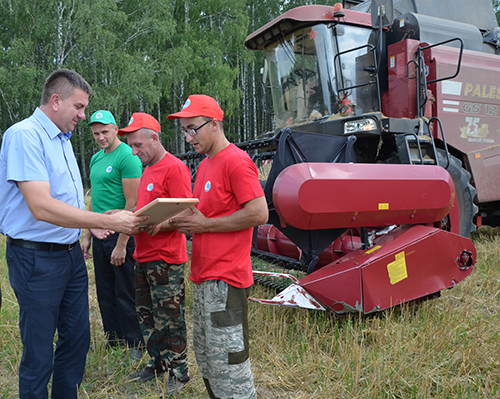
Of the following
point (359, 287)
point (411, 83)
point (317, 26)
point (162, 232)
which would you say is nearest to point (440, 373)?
point (359, 287)

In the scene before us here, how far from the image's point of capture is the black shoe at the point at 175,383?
98.9 inches

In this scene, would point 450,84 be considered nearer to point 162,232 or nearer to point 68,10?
point 162,232

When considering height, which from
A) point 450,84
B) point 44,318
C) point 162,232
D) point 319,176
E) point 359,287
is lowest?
point 359,287

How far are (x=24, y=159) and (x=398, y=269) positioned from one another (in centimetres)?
247

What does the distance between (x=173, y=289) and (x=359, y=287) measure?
4.09 feet

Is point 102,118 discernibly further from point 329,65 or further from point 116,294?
point 329,65

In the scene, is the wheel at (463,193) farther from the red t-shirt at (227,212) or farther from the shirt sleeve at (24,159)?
the shirt sleeve at (24,159)

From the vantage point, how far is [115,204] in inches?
126

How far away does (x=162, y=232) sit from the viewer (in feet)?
8.77

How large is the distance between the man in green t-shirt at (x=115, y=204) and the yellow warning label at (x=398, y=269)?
6.16 feet

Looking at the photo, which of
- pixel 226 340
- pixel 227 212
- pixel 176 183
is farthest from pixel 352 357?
pixel 176 183

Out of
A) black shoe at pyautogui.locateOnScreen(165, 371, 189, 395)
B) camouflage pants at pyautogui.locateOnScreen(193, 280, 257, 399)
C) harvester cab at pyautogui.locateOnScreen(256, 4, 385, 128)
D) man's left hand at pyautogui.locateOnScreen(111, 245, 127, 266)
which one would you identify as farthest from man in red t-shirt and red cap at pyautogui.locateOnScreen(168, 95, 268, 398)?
harvester cab at pyautogui.locateOnScreen(256, 4, 385, 128)

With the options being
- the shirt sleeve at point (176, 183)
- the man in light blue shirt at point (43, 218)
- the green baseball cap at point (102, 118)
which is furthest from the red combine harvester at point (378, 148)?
the man in light blue shirt at point (43, 218)

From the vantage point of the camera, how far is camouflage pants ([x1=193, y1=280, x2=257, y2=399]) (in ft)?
6.37
